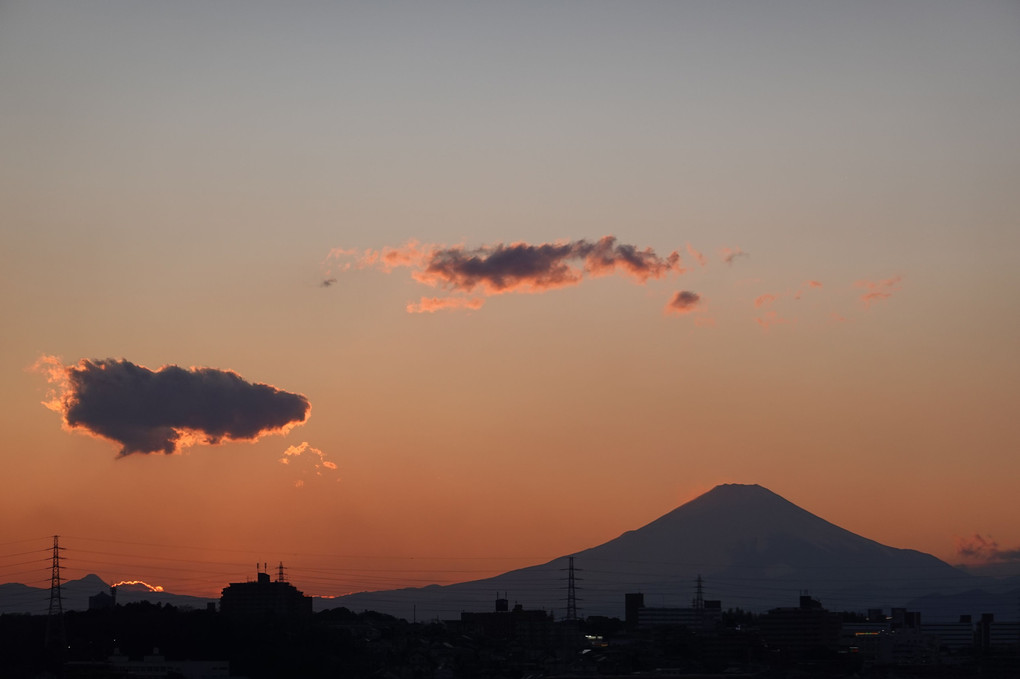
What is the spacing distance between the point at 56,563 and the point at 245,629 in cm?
1134

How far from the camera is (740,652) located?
82.8 m

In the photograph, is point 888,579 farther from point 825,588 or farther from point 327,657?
point 327,657

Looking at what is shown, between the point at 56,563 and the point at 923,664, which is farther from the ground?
the point at 56,563

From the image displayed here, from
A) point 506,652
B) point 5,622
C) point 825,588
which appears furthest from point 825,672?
point 825,588

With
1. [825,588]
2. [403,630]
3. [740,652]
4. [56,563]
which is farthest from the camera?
[825,588]

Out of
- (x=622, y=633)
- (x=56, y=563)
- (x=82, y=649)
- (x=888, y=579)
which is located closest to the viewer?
(x=56, y=563)

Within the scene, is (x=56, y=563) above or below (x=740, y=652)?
above

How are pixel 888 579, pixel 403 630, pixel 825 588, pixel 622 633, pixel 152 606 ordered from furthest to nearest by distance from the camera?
pixel 888 579
pixel 825 588
pixel 622 633
pixel 403 630
pixel 152 606

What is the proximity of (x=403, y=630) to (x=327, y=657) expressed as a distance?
78.6 feet

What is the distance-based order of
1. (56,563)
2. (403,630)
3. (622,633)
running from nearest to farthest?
1. (56,563)
2. (403,630)
3. (622,633)

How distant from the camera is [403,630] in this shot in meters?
88.7

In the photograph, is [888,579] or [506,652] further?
[888,579]

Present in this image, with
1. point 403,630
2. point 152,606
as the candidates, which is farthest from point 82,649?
point 403,630

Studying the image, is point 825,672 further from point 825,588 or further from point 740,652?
point 825,588
